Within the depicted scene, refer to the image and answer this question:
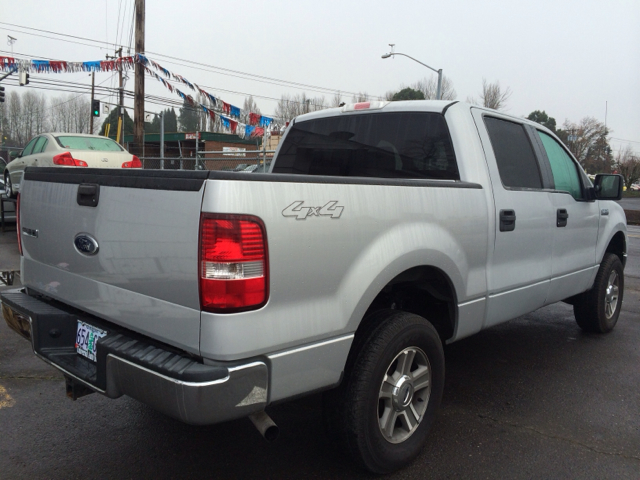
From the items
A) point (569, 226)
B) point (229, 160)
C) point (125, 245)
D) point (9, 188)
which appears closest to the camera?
point (125, 245)

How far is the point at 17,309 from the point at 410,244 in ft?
6.63

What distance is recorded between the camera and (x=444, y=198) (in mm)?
2842

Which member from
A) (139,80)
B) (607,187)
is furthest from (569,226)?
(139,80)

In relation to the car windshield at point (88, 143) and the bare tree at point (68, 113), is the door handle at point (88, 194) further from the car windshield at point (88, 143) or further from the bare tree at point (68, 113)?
the bare tree at point (68, 113)

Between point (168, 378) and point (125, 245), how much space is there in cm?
60

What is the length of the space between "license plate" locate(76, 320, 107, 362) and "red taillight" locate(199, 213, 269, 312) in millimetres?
712

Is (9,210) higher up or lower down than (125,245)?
lower down

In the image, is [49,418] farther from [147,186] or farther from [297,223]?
[297,223]

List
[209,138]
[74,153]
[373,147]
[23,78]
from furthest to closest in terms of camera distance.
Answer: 1. [209,138]
2. [23,78]
3. [74,153]
4. [373,147]

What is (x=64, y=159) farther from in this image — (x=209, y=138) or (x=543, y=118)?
(x=543, y=118)

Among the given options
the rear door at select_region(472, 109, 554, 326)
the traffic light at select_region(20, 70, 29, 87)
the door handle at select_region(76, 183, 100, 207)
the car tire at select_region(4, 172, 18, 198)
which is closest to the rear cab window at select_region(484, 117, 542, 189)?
the rear door at select_region(472, 109, 554, 326)

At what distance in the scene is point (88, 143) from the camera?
11.7 meters

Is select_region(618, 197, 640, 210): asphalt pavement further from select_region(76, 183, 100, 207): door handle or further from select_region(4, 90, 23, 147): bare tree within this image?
select_region(4, 90, 23, 147): bare tree

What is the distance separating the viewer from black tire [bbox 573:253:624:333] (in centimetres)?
487
